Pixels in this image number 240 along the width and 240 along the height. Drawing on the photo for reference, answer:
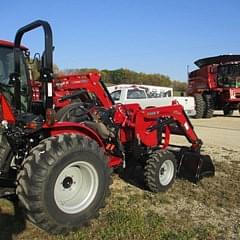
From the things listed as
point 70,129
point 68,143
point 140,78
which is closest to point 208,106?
point 70,129

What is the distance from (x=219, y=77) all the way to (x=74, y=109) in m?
17.7

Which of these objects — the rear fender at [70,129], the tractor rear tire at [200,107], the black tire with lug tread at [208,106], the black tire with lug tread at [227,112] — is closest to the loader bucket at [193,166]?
the rear fender at [70,129]

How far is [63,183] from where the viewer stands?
4570 mm

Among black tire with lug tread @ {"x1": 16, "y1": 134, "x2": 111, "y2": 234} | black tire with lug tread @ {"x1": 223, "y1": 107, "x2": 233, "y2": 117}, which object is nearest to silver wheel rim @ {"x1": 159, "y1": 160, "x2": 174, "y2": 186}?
black tire with lug tread @ {"x1": 16, "y1": 134, "x2": 111, "y2": 234}

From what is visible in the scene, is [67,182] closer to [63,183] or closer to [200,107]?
[63,183]

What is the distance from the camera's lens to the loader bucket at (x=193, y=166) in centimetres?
680

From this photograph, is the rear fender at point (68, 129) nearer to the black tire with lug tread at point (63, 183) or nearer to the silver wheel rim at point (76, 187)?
the black tire with lug tread at point (63, 183)

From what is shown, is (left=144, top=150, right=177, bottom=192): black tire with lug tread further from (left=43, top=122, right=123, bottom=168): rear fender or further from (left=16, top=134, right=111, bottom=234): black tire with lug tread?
(left=16, top=134, right=111, bottom=234): black tire with lug tread

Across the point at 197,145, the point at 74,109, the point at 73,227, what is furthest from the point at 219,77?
the point at 73,227

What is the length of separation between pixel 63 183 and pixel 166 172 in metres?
2.33

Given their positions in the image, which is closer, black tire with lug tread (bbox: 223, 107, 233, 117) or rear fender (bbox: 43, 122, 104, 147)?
rear fender (bbox: 43, 122, 104, 147)

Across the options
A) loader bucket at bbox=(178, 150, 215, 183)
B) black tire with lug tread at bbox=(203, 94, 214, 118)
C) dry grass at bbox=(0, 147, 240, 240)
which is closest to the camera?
dry grass at bbox=(0, 147, 240, 240)

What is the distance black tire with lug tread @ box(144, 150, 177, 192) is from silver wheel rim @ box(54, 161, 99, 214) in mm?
1583

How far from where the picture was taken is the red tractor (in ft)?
70.6
